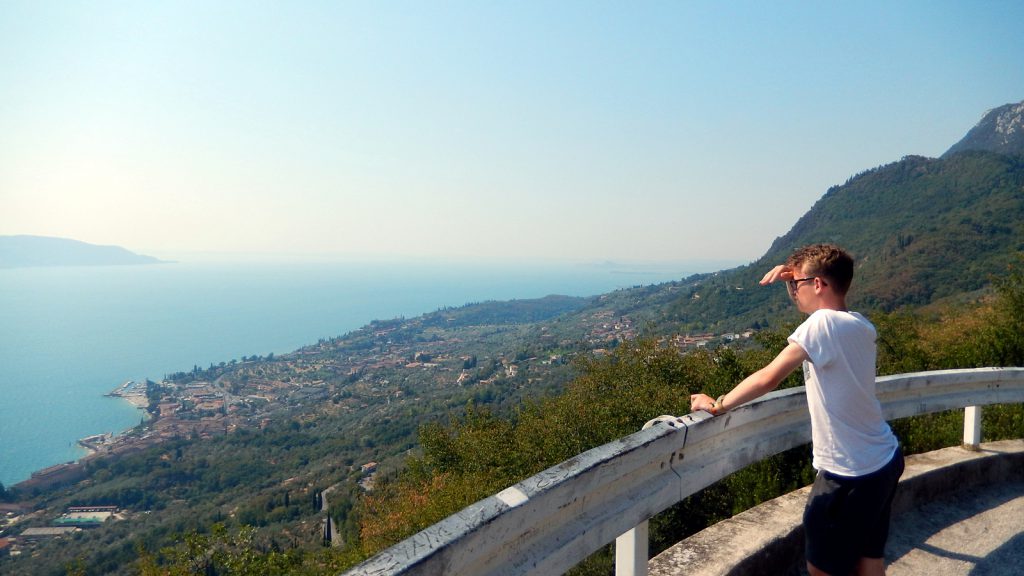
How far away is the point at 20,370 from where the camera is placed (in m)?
142

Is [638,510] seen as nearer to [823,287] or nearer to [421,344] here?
[823,287]

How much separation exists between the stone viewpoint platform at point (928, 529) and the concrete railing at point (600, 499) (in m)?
0.43

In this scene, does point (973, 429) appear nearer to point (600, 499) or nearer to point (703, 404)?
point (703, 404)

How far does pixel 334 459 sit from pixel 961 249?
101 m

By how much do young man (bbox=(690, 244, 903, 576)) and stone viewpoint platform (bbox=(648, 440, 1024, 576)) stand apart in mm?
472

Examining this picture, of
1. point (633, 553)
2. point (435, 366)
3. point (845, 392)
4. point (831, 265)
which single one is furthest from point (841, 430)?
point (435, 366)

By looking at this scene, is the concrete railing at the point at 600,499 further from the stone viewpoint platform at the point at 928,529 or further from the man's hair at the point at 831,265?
the man's hair at the point at 831,265

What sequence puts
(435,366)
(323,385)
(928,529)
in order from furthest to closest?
(435,366), (323,385), (928,529)

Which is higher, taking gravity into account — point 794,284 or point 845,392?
point 794,284

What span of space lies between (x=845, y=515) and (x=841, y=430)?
1.04 ft

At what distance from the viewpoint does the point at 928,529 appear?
3090mm

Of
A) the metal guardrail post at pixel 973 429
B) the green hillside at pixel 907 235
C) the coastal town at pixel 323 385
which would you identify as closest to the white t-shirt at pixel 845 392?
the metal guardrail post at pixel 973 429

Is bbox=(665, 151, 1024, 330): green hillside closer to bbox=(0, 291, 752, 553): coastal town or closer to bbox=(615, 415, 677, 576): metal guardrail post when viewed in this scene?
bbox=(0, 291, 752, 553): coastal town

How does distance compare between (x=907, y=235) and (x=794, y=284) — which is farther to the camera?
(x=907, y=235)
